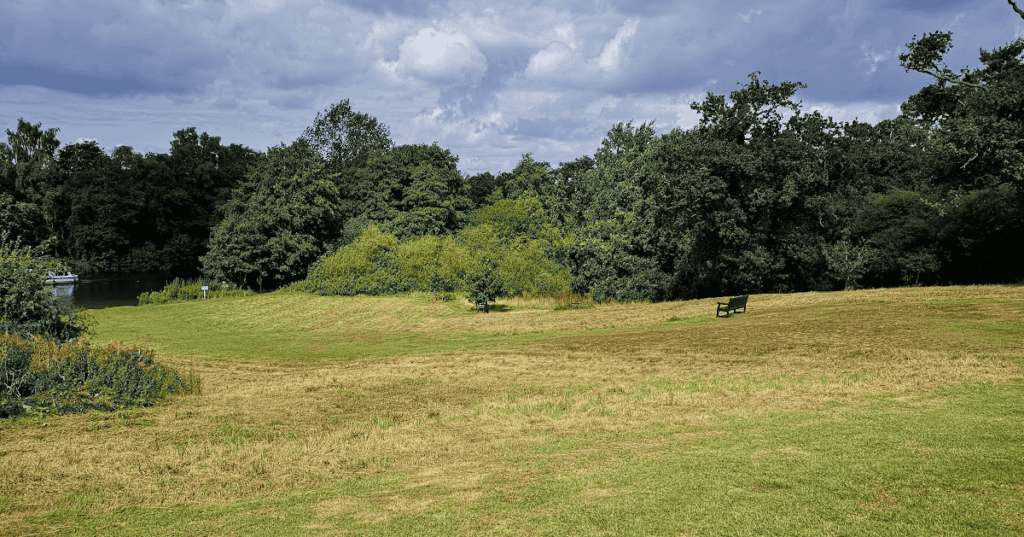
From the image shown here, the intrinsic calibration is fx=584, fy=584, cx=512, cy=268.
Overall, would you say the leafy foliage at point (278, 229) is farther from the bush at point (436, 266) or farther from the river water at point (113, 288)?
the river water at point (113, 288)

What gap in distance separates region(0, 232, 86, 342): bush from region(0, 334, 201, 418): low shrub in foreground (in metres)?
2.01

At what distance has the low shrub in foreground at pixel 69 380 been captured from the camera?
10.8m

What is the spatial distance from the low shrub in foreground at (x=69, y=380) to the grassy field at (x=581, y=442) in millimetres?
595

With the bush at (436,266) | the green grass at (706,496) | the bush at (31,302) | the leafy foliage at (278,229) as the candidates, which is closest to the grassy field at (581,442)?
the green grass at (706,496)

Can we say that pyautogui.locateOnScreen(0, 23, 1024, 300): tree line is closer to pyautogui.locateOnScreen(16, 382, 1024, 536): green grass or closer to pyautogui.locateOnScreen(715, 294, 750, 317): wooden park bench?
pyautogui.locateOnScreen(715, 294, 750, 317): wooden park bench

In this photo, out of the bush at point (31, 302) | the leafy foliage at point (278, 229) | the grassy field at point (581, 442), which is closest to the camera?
the grassy field at point (581, 442)

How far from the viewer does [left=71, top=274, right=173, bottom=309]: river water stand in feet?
137

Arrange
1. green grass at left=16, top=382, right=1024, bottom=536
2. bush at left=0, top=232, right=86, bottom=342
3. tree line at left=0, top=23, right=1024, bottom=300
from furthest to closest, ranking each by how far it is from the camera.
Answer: tree line at left=0, top=23, right=1024, bottom=300
bush at left=0, top=232, right=86, bottom=342
green grass at left=16, top=382, right=1024, bottom=536

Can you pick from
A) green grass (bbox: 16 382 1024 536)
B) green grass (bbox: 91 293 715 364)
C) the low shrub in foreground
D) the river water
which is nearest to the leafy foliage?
the river water

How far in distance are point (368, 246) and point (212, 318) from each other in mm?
11170

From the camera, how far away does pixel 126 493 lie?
7266mm

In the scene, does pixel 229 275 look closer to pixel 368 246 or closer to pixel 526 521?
pixel 368 246

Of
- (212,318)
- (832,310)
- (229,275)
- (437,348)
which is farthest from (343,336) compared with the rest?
(229,275)

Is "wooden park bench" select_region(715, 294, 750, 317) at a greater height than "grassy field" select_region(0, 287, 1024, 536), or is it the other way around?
"wooden park bench" select_region(715, 294, 750, 317)
